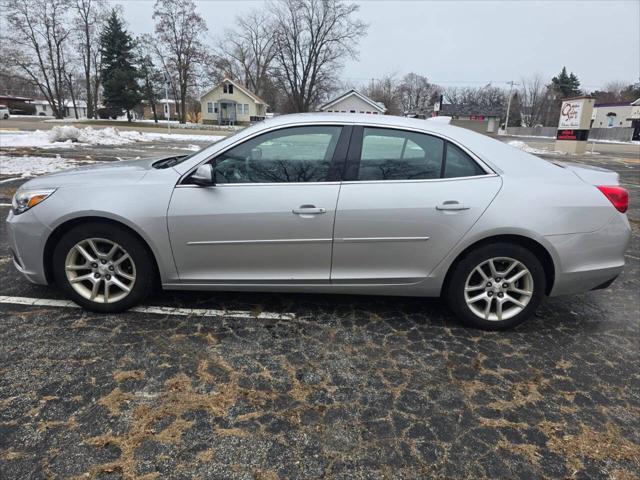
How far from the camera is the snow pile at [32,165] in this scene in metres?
9.72

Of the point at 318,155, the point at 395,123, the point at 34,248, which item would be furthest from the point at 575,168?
the point at 34,248

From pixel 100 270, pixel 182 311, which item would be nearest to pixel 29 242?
pixel 100 270

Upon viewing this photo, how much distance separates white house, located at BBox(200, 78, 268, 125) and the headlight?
179ft

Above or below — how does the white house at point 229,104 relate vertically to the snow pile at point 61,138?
above

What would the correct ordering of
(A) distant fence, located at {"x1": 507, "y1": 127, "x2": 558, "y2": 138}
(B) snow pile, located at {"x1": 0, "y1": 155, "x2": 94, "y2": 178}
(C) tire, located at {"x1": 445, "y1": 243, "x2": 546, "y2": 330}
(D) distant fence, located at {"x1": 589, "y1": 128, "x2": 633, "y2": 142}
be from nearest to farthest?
(C) tire, located at {"x1": 445, "y1": 243, "x2": 546, "y2": 330}, (B) snow pile, located at {"x1": 0, "y1": 155, "x2": 94, "y2": 178}, (D) distant fence, located at {"x1": 589, "y1": 128, "x2": 633, "y2": 142}, (A) distant fence, located at {"x1": 507, "y1": 127, "x2": 558, "y2": 138}

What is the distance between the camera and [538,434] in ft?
7.48

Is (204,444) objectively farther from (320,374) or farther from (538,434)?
(538,434)

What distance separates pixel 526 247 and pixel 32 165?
38.7 feet

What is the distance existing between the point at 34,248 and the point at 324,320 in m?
2.31

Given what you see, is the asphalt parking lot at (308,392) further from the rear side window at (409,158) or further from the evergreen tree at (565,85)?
the evergreen tree at (565,85)

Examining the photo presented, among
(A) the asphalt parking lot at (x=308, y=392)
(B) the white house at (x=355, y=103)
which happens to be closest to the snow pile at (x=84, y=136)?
(A) the asphalt parking lot at (x=308, y=392)

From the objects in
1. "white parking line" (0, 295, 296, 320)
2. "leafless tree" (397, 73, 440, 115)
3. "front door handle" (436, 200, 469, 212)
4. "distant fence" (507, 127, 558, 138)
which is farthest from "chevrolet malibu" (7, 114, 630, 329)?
"leafless tree" (397, 73, 440, 115)

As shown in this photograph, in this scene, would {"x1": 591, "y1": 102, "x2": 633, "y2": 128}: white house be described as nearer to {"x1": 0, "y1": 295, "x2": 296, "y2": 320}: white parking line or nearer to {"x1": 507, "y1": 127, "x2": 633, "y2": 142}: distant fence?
{"x1": 507, "y1": 127, "x2": 633, "y2": 142}: distant fence

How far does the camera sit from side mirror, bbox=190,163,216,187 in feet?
10.0
